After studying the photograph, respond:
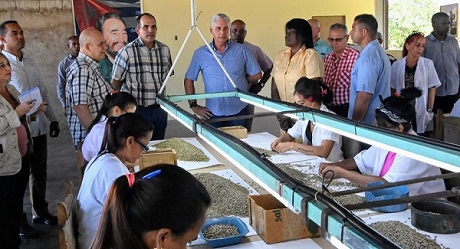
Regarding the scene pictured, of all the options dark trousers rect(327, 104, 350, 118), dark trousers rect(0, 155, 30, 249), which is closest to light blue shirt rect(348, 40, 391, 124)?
dark trousers rect(327, 104, 350, 118)

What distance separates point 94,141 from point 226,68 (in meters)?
1.72

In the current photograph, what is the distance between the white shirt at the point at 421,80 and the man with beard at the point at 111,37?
276 centimetres

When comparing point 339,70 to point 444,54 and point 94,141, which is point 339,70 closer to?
point 444,54

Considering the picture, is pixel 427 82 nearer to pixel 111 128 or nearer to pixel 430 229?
pixel 430 229

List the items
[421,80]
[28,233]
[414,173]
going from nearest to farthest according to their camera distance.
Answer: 1. [414,173]
2. [28,233]
3. [421,80]

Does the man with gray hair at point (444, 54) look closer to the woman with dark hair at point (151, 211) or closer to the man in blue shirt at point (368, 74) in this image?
the man in blue shirt at point (368, 74)

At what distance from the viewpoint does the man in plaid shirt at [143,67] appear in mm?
3994

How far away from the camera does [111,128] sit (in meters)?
2.25

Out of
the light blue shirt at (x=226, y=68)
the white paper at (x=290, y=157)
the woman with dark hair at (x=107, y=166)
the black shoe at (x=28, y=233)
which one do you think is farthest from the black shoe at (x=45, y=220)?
the woman with dark hair at (x=107, y=166)

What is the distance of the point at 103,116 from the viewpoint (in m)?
3.08

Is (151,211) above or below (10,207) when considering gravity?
above

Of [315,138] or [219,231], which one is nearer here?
[219,231]

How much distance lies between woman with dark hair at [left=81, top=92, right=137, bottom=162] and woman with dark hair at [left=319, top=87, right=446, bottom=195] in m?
1.28

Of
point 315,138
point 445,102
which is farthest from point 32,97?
point 445,102
